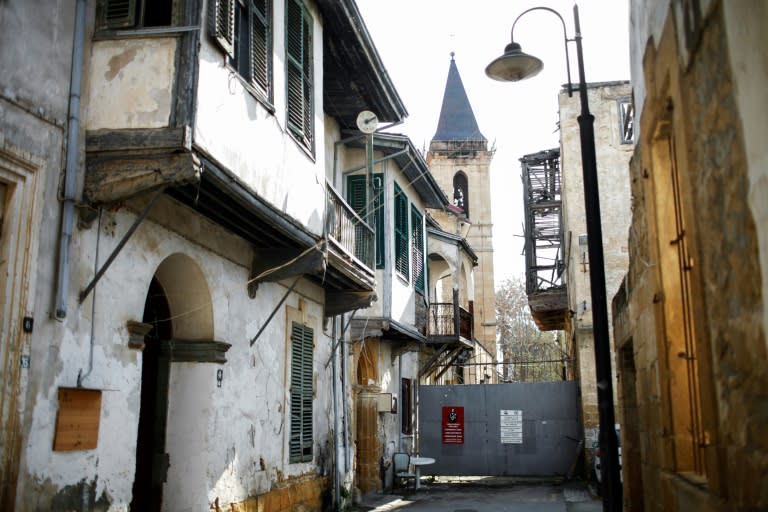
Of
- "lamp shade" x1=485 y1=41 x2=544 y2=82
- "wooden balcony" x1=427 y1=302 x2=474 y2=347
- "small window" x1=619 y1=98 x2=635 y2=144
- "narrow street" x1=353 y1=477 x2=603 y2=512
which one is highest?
"small window" x1=619 y1=98 x2=635 y2=144

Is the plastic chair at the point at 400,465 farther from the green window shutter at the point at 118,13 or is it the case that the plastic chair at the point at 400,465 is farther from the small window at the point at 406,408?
the green window shutter at the point at 118,13

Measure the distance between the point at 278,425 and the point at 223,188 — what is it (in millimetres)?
4533

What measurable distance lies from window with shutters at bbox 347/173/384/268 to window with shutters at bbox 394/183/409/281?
95 cm

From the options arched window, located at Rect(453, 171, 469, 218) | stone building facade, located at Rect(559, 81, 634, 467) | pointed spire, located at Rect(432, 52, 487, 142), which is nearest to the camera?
stone building facade, located at Rect(559, 81, 634, 467)

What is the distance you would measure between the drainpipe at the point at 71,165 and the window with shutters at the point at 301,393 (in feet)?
19.1

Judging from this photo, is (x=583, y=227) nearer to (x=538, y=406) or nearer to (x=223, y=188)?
(x=538, y=406)

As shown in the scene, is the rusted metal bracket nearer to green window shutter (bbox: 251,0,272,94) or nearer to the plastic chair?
green window shutter (bbox: 251,0,272,94)

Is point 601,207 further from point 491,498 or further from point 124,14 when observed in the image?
point 124,14

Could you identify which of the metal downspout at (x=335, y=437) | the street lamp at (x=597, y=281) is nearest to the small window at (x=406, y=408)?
the metal downspout at (x=335, y=437)

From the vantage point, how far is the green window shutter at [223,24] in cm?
815

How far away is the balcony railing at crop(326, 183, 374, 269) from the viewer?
12445 mm

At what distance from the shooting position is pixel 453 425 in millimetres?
22281

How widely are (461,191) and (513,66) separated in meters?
41.2

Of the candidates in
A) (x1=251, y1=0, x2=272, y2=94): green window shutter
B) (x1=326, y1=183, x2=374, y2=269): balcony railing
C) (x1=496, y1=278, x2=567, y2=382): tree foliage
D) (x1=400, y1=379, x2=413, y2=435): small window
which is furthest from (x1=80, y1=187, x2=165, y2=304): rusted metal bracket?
(x1=496, y1=278, x2=567, y2=382): tree foliage
